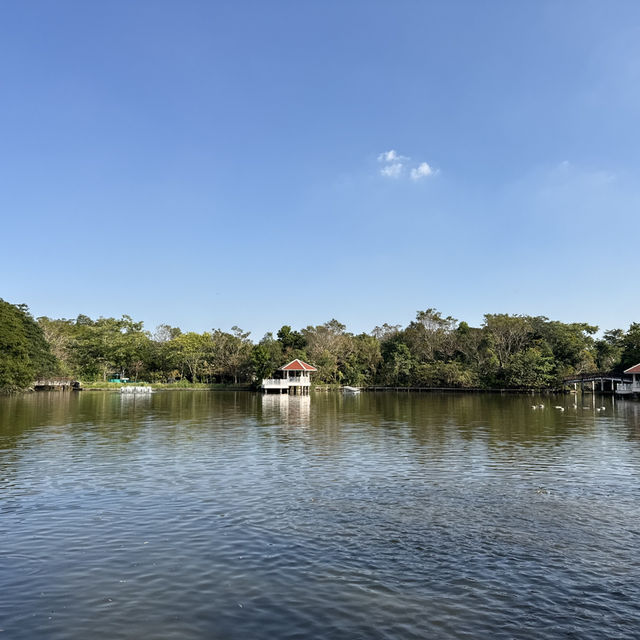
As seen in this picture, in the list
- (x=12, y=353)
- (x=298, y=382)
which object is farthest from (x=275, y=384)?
(x=12, y=353)

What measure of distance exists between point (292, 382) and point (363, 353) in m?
19.6

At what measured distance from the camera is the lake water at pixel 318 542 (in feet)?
22.2

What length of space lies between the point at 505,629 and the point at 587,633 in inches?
37.8

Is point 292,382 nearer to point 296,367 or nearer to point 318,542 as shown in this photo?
point 296,367

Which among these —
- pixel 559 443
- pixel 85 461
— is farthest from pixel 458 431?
pixel 85 461

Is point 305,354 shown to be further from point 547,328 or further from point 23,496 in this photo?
point 23,496

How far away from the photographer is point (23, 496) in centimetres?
1266

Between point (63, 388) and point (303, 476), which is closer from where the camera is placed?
point (303, 476)

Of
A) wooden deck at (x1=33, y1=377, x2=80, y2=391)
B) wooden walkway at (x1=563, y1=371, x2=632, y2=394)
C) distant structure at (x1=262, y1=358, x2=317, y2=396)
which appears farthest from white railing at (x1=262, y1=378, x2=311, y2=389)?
wooden walkway at (x1=563, y1=371, x2=632, y2=394)

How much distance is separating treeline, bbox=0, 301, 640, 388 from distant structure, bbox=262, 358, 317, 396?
5.57 metres

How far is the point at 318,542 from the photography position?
9.66 m

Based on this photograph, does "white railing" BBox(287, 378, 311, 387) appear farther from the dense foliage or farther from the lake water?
the lake water

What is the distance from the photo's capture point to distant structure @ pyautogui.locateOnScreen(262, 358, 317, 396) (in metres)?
67.3

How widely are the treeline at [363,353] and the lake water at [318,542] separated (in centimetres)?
5248
